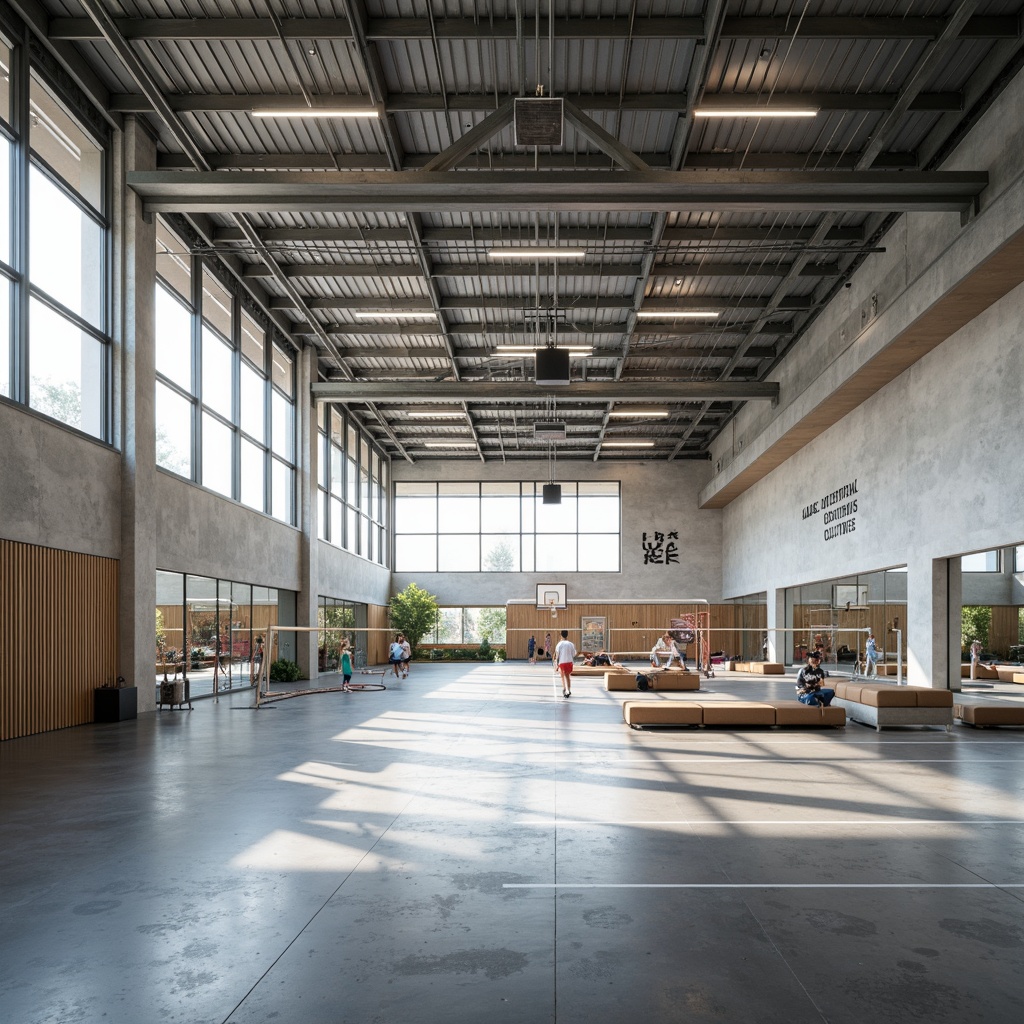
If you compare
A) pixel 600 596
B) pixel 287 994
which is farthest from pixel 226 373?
pixel 600 596

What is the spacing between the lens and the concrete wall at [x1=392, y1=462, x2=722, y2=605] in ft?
148

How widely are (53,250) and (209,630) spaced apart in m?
9.93

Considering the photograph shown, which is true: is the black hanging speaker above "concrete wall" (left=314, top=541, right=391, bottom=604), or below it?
above

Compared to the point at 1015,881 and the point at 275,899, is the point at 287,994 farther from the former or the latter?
the point at 1015,881

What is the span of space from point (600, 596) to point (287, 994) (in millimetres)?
41941

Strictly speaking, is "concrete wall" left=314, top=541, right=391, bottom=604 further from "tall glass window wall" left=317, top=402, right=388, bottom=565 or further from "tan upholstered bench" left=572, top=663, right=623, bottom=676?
"tan upholstered bench" left=572, top=663, right=623, bottom=676

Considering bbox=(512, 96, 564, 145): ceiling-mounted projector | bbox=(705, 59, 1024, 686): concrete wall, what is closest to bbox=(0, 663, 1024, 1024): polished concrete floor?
bbox=(705, 59, 1024, 686): concrete wall

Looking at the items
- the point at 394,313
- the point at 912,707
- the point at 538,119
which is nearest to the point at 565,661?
the point at 912,707

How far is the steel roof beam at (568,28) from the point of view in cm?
1286

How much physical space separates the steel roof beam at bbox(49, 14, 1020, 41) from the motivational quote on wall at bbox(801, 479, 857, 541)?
44.1ft

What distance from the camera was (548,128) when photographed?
12.2m

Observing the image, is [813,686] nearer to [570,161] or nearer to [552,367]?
[552,367]

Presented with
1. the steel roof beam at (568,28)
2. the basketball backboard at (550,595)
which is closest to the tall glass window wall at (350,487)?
the basketball backboard at (550,595)

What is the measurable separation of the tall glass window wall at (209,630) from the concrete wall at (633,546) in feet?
66.0
